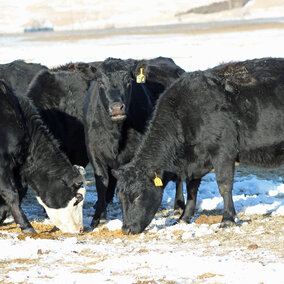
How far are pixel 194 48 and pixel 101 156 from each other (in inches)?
933

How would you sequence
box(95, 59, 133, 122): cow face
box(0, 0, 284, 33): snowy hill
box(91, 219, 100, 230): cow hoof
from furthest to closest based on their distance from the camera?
box(0, 0, 284, 33): snowy hill, box(91, 219, 100, 230): cow hoof, box(95, 59, 133, 122): cow face

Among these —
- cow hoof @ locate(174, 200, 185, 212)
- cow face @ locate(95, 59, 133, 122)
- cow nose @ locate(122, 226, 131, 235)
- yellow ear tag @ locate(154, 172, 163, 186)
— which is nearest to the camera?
cow nose @ locate(122, 226, 131, 235)

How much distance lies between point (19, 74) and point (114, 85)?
13.0 feet

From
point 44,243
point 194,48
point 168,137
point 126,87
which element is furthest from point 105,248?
point 194,48

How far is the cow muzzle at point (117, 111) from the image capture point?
299 inches

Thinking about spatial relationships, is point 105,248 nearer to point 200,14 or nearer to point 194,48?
point 194,48

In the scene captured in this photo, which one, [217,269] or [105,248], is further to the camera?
[105,248]

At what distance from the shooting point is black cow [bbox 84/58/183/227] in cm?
805

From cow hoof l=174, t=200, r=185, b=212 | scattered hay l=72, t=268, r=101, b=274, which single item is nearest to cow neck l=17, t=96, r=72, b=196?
cow hoof l=174, t=200, r=185, b=212

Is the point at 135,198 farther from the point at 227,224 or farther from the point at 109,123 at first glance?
the point at 109,123

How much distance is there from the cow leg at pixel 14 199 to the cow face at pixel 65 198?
288 mm

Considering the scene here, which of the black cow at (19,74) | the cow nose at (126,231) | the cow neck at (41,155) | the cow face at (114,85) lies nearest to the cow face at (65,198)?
the cow neck at (41,155)

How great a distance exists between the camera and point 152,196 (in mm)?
7238

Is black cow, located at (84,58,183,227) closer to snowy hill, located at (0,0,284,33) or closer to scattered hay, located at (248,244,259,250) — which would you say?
scattered hay, located at (248,244,259,250)
